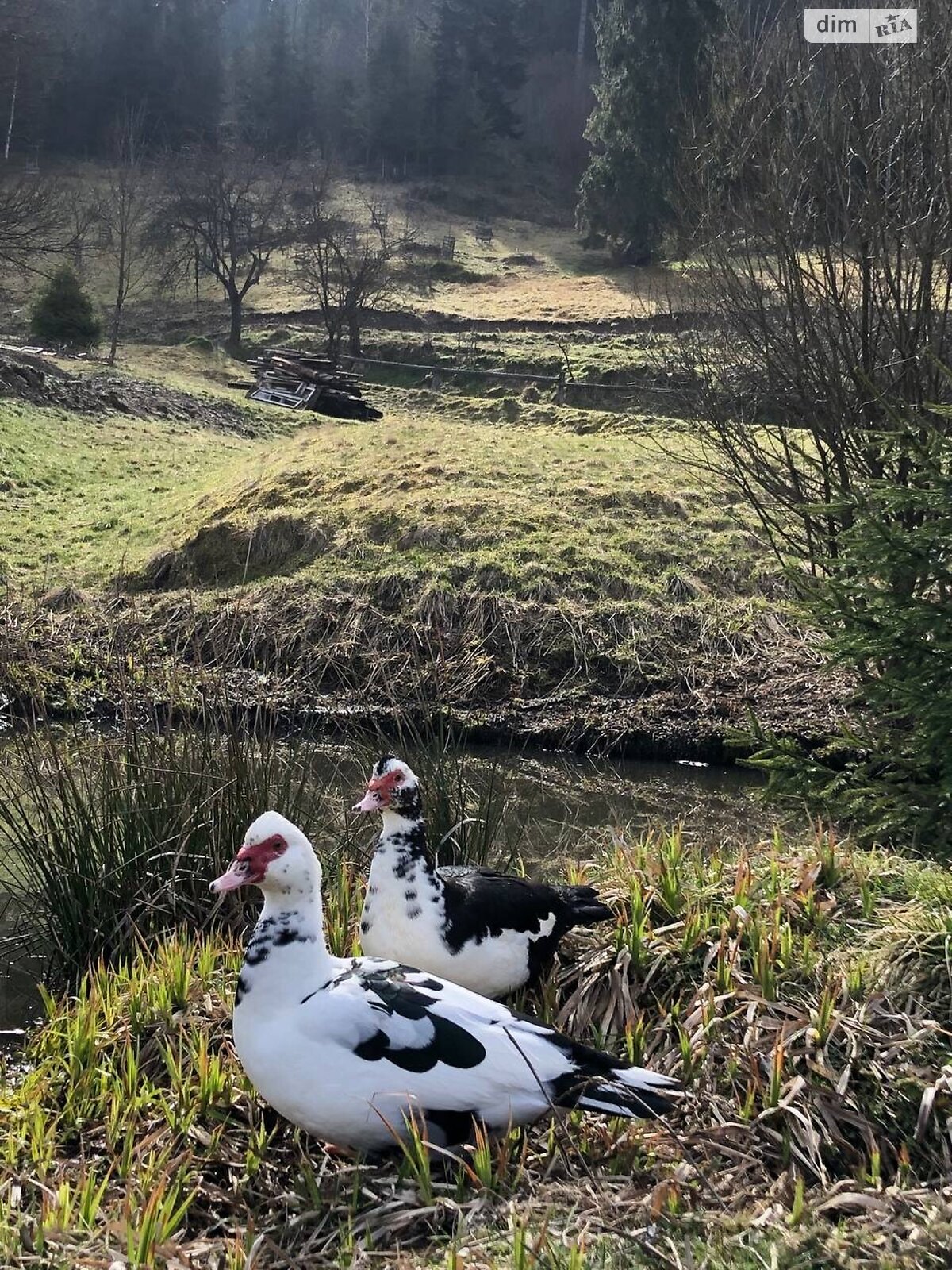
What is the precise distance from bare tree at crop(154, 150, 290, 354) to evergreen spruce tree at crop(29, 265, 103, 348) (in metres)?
7.32

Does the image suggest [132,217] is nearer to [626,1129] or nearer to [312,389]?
[312,389]

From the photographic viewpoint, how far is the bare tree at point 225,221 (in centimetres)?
4228

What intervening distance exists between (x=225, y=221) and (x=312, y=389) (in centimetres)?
1613

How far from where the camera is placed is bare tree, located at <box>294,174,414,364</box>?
37.9 metres

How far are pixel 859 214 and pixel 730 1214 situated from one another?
7073 mm

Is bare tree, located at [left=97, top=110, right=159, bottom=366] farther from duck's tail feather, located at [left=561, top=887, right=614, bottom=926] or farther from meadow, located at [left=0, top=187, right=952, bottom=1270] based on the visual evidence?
duck's tail feather, located at [left=561, top=887, right=614, bottom=926]

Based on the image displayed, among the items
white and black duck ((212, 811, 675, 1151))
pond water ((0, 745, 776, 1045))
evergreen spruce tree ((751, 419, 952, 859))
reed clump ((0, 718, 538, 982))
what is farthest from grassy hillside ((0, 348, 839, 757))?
white and black duck ((212, 811, 675, 1151))

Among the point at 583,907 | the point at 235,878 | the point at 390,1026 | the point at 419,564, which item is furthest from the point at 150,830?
the point at 419,564

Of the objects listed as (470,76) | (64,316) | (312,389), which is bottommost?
(312,389)

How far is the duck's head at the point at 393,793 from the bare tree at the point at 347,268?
31.7 metres

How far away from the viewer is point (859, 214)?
27.1ft

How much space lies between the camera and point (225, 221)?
143 ft

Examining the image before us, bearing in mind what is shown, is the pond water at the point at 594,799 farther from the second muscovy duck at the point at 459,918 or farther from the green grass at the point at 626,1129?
the green grass at the point at 626,1129

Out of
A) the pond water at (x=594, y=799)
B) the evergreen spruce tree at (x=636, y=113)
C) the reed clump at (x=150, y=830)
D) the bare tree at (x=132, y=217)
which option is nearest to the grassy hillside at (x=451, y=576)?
the pond water at (x=594, y=799)
